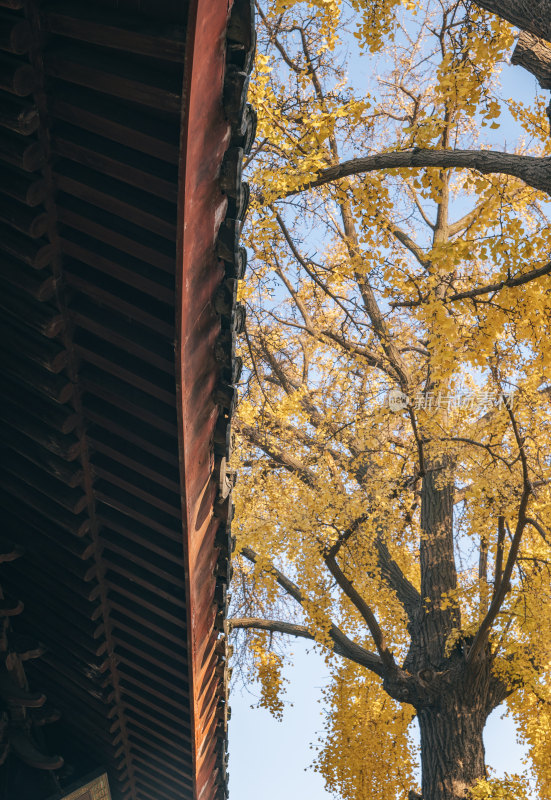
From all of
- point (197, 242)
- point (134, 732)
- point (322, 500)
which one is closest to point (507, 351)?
point (322, 500)

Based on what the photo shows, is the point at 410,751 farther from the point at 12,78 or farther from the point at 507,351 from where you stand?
the point at 12,78

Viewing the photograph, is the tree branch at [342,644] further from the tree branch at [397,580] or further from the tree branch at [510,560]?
the tree branch at [510,560]

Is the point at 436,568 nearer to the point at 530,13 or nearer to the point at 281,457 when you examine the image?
the point at 281,457

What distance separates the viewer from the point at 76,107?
2062 millimetres

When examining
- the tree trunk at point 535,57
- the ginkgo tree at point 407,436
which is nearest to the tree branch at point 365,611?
the ginkgo tree at point 407,436

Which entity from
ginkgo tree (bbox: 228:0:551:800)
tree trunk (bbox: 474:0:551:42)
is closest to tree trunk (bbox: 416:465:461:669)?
ginkgo tree (bbox: 228:0:551:800)

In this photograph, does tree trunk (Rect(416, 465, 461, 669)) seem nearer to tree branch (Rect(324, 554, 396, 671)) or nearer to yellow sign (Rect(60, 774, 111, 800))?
tree branch (Rect(324, 554, 396, 671))

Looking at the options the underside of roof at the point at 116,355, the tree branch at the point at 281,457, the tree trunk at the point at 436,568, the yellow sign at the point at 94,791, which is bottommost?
the yellow sign at the point at 94,791

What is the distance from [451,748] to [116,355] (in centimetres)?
776

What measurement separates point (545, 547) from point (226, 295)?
8991 millimetres

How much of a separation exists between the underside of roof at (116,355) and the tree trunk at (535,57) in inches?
152

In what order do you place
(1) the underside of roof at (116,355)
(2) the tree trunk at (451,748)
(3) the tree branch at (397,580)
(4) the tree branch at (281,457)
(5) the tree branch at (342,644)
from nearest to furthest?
(1) the underside of roof at (116,355)
(2) the tree trunk at (451,748)
(5) the tree branch at (342,644)
(3) the tree branch at (397,580)
(4) the tree branch at (281,457)

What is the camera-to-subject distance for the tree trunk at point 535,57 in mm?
5230

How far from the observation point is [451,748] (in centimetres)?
845
